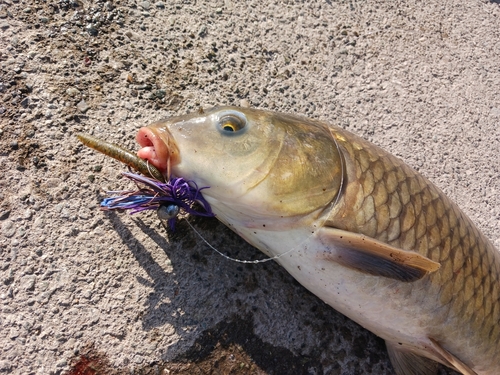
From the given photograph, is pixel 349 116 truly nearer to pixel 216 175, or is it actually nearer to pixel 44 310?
pixel 216 175

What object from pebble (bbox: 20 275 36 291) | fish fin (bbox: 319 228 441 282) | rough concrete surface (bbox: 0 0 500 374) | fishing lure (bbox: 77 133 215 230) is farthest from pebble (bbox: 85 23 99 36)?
fish fin (bbox: 319 228 441 282)

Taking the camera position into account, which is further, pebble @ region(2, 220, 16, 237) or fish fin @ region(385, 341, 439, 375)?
fish fin @ region(385, 341, 439, 375)

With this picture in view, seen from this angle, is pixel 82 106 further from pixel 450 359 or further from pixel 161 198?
pixel 450 359

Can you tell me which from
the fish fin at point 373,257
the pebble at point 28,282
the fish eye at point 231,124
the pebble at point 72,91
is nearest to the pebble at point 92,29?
the pebble at point 72,91

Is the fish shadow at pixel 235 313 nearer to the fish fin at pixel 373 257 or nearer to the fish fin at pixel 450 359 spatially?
the fish fin at pixel 450 359

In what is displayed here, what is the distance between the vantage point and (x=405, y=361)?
1966mm

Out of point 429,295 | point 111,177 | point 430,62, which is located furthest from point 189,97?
point 430,62

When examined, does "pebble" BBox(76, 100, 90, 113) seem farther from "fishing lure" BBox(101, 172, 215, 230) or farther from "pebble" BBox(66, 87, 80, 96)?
"fishing lure" BBox(101, 172, 215, 230)

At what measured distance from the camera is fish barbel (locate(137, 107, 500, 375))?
153 cm

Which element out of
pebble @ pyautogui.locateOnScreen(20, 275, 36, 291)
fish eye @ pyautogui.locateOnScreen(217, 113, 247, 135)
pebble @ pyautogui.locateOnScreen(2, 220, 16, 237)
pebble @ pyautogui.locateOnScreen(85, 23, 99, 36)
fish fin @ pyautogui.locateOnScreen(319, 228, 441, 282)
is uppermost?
fish eye @ pyautogui.locateOnScreen(217, 113, 247, 135)

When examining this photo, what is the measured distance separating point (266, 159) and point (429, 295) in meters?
0.89

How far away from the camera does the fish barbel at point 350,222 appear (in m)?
1.53

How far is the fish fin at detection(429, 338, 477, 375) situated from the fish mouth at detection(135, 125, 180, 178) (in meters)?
1.34

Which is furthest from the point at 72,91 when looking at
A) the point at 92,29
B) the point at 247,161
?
the point at 247,161
